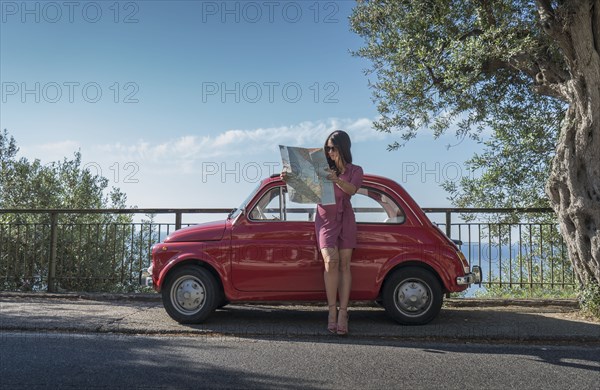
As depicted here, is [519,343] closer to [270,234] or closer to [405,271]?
[405,271]

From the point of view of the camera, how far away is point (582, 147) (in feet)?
22.5

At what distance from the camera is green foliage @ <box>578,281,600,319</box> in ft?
21.3

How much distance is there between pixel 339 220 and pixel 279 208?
0.92 meters

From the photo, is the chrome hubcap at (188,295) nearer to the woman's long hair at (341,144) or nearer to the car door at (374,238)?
the car door at (374,238)

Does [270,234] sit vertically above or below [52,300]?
above

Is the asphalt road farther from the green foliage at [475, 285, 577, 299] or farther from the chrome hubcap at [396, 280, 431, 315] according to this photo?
the green foliage at [475, 285, 577, 299]

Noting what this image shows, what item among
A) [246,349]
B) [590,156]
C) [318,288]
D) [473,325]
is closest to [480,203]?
[590,156]

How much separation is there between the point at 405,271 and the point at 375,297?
0.48 meters

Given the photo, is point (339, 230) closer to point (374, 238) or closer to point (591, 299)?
point (374, 238)

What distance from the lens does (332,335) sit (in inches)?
215

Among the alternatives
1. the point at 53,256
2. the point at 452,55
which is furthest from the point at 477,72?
the point at 53,256

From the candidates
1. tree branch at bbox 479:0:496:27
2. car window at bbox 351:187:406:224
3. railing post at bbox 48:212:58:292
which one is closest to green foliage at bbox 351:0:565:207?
tree branch at bbox 479:0:496:27

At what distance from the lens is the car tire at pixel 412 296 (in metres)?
5.79

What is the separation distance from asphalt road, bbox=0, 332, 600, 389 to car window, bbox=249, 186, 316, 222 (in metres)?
1.52
